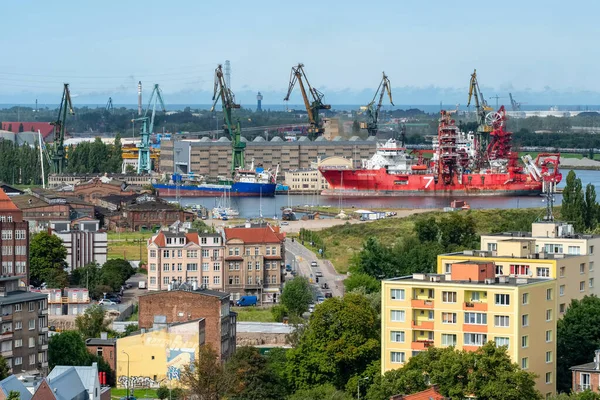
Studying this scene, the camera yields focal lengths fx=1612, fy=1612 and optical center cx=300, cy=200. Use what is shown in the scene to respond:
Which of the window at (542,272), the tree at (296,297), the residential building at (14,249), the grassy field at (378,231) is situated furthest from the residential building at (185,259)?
the window at (542,272)

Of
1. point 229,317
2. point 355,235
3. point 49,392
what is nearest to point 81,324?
point 229,317

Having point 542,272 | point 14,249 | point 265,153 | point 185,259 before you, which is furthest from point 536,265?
point 265,153

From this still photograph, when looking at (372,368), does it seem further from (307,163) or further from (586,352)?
(307,163)

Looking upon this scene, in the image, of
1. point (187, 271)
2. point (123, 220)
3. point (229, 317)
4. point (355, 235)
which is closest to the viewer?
point (229, 317)

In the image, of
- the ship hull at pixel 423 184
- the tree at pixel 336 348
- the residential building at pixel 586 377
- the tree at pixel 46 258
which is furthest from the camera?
the ship hull at pixel 423 184

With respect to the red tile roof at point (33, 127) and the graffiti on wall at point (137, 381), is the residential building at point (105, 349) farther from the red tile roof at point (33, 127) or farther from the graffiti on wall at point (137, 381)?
the red tile roof at point (33, 127)

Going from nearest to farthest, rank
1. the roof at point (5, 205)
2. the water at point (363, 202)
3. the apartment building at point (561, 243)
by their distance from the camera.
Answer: the apartment building at point (561, 243) → the roof at point (5, 205) → the water at point (363, 202)
